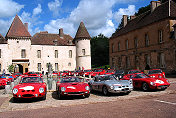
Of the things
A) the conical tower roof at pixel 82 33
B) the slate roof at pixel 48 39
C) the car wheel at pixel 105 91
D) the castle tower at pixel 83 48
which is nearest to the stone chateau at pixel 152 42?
the castle tower at pixel 83 48

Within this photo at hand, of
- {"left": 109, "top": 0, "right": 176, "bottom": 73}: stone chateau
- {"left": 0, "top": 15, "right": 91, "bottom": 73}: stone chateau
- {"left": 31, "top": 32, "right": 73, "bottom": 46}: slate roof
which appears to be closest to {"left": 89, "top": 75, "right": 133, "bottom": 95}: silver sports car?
{"left": 109, "top": 0, "right": 176, "bottom": 73}: stone chateau

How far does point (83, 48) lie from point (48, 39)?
998 cm

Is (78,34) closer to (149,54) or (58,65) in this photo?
(58,65)

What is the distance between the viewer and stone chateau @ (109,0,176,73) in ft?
88.2

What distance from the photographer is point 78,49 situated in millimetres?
50688

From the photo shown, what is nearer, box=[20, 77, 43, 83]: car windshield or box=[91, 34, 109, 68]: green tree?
box=[20, 77, 43, 83]: car windshield

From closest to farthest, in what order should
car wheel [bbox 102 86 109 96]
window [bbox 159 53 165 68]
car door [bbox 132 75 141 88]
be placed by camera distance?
car wheel [bbox 102 86 109 96] → car door [bbox 132 75 141 88] → window [bbox 159 53 165 68]

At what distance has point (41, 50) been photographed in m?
47.9

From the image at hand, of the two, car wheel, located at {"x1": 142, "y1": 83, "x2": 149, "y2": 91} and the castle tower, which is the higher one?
the castle tower

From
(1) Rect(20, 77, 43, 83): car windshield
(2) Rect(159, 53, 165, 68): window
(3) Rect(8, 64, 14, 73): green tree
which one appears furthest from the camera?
(3) Rect(8, 64, 14, 73): green tree

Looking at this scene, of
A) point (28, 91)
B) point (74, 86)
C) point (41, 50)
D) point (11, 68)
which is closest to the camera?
point (28, 91)

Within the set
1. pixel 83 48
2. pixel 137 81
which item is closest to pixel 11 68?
pixel 83 48

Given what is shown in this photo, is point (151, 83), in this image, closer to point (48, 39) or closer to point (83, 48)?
point (83, 48)

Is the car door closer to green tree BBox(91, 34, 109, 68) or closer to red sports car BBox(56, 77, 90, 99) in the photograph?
red sports car BBox(56, 77, 90, 99)
